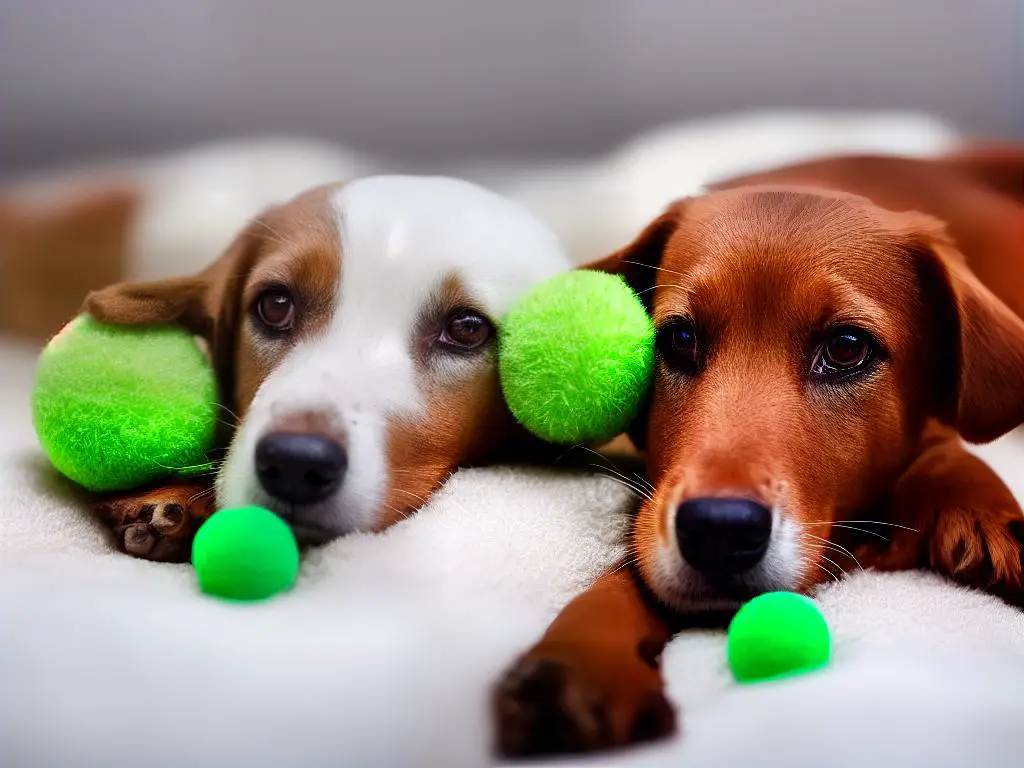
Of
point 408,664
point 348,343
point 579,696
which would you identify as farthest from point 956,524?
point 348,343

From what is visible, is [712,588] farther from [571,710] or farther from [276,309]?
[276,309]

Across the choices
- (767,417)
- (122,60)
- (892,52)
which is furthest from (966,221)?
(122,60)

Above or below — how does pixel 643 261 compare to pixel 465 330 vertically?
above

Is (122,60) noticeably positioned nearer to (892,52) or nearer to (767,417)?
(767,417)

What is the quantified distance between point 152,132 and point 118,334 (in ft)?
1.91

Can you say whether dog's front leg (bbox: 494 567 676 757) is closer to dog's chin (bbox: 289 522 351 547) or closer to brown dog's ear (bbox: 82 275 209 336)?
dog's chin (bbox: 289 522 351 547)

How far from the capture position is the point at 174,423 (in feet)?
6.21

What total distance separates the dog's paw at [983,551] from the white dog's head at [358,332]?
0.83 meters

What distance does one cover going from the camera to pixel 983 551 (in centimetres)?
177

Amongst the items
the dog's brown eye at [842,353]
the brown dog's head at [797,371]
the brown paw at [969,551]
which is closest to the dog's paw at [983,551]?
the brown paw at [969,551]

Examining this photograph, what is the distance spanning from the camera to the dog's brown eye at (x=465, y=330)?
78.2 inches

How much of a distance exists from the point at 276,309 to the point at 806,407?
39.5 inches

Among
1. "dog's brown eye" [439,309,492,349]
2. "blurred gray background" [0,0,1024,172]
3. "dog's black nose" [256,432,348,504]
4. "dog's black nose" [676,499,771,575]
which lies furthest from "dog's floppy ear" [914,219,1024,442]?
"dog's black nose" [256,432,348,504]

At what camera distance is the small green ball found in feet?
5.08
